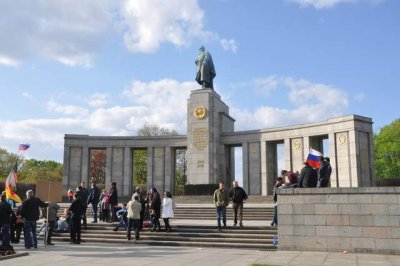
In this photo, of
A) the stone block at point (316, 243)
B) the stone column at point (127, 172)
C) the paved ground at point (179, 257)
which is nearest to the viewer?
the paved ground at point (179, 257)

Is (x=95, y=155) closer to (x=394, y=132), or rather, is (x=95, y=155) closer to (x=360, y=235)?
(x=394, y=132)

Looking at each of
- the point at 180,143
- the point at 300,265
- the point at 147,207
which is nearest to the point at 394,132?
the point at 180,143

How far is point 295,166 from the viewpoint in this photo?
34125 mm

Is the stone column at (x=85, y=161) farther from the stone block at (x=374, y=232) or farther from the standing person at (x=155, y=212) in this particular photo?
the stone block at (x=374, y=232)

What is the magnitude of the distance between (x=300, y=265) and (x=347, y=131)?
23.1m

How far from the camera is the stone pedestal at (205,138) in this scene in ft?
115

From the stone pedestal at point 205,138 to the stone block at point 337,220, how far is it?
22.4 metres

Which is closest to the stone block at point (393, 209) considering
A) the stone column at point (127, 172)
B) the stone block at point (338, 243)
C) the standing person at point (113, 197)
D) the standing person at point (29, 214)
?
the stone block at point (338, 243)

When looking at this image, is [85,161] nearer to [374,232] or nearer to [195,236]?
[195,236]

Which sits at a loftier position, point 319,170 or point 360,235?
point 319,170

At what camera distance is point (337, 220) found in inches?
493

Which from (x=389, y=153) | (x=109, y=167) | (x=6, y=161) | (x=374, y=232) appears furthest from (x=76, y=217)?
(x=6, y=161)

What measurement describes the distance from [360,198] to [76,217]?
364 inches

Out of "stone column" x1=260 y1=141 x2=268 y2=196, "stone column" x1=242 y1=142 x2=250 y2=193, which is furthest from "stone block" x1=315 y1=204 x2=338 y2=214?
"stone column" x1=242 y1=142 x2=250 y2=193
